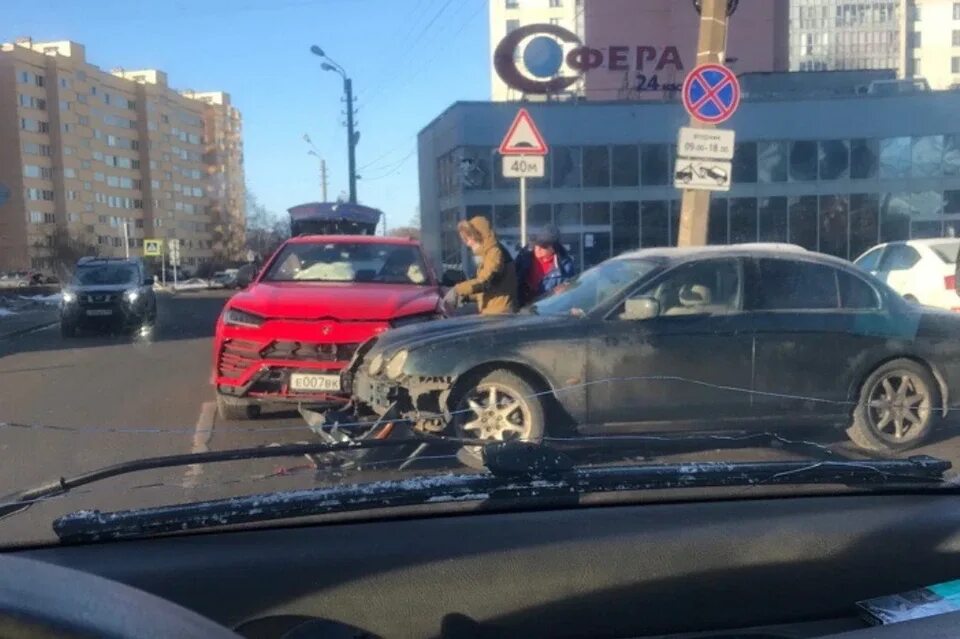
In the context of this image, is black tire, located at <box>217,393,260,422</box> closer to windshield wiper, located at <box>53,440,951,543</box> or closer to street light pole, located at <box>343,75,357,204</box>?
windshield wiper, located at <box>53,440,951,543</box>

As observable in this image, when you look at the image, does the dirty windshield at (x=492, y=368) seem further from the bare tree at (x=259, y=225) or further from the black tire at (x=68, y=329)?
the bare tree at (x=259, y=225)

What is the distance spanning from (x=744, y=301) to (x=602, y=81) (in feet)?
128

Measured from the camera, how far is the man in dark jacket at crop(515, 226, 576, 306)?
966 centimetres

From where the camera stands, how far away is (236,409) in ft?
26.6

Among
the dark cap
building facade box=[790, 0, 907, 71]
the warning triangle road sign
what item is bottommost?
the dark cap

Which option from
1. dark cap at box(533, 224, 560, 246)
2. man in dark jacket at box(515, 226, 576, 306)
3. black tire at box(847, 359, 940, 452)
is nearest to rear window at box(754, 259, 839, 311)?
black tire at box(847, 359, 940, 452)

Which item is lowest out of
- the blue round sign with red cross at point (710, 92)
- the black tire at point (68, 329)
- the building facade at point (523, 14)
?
the black tire at point (68, 329)

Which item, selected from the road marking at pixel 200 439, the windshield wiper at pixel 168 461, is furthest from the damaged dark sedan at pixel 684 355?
the windshield wiper at pixel 168 461

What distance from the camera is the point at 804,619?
2459mm

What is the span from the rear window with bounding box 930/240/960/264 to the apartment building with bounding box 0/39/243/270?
58684 millimetres

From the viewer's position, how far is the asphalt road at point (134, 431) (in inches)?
110

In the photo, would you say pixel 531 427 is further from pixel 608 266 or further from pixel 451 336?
pixel 608 266

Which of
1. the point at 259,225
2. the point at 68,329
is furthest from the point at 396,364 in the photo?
the point at 259,225

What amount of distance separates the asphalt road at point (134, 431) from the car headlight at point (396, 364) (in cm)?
67
